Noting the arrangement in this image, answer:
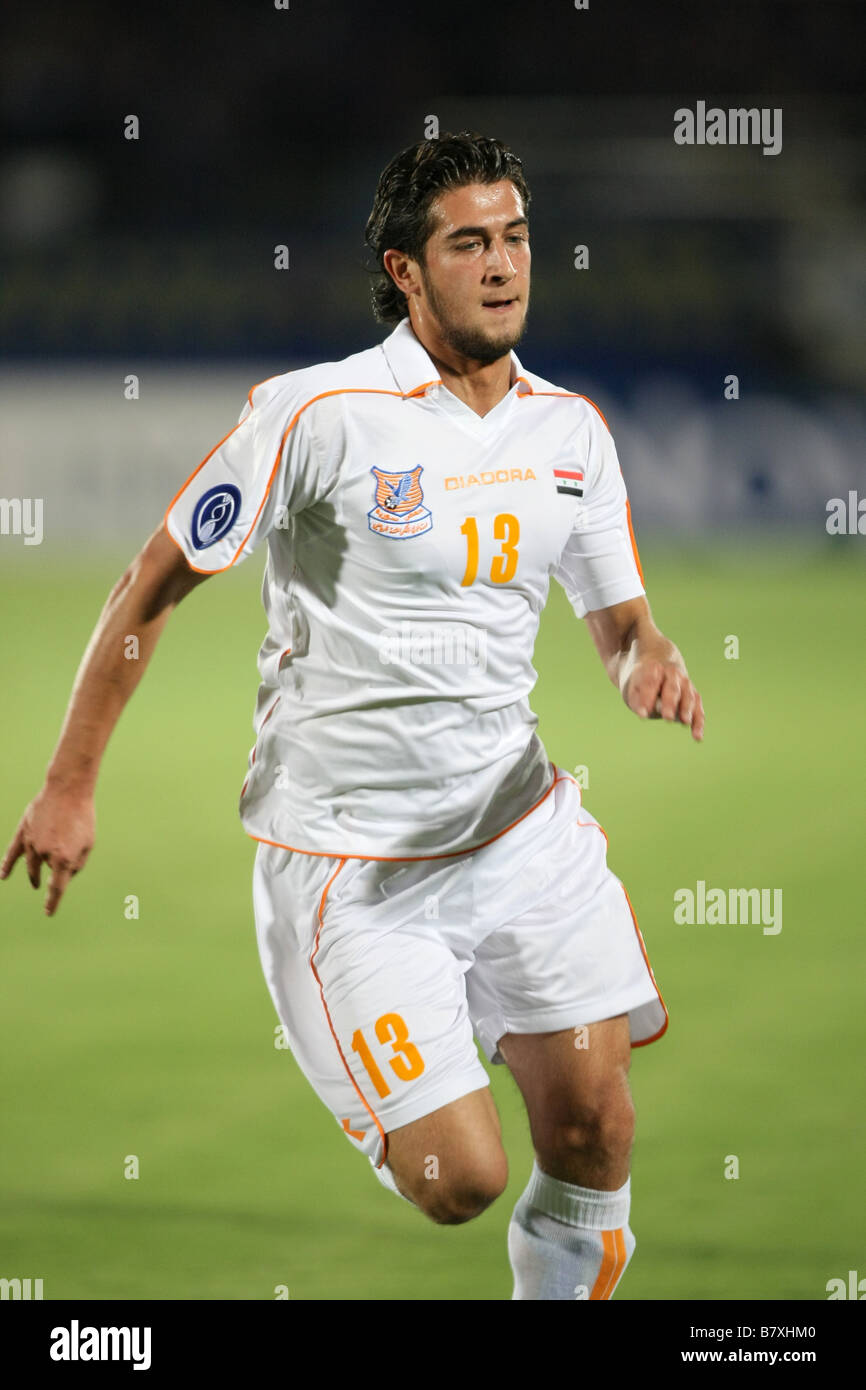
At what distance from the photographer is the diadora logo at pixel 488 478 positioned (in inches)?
103

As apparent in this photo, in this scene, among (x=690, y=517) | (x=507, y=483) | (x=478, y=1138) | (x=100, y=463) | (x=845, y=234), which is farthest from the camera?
(x=845, y=234)

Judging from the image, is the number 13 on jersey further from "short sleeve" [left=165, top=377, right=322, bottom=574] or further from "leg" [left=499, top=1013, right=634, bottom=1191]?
"leg" [left=499, top=1013, right=634, bottom=1191]

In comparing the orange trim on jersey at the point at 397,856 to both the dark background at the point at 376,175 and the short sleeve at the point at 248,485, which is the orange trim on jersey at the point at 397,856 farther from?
the dark background at the point at 376,175

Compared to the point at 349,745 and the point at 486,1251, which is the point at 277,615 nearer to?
the point at 349,745

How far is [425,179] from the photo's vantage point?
2701mm

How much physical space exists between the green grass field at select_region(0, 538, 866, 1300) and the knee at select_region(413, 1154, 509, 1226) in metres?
0.57

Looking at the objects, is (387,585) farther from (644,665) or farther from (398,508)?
(644,665)

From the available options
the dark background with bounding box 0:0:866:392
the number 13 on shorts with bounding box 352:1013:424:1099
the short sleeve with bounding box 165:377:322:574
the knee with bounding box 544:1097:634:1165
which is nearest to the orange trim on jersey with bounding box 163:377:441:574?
the short sleeve with bounding box 165:377:322:574

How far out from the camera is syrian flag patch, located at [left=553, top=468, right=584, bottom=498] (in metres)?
2.73

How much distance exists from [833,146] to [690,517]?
282 cm

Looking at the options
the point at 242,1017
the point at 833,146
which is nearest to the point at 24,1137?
the point at 242,1017

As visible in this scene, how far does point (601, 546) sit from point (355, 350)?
854 centimetres

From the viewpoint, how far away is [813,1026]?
4312 millimetres

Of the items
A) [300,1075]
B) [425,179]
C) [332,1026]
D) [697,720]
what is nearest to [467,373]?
[425,179]
